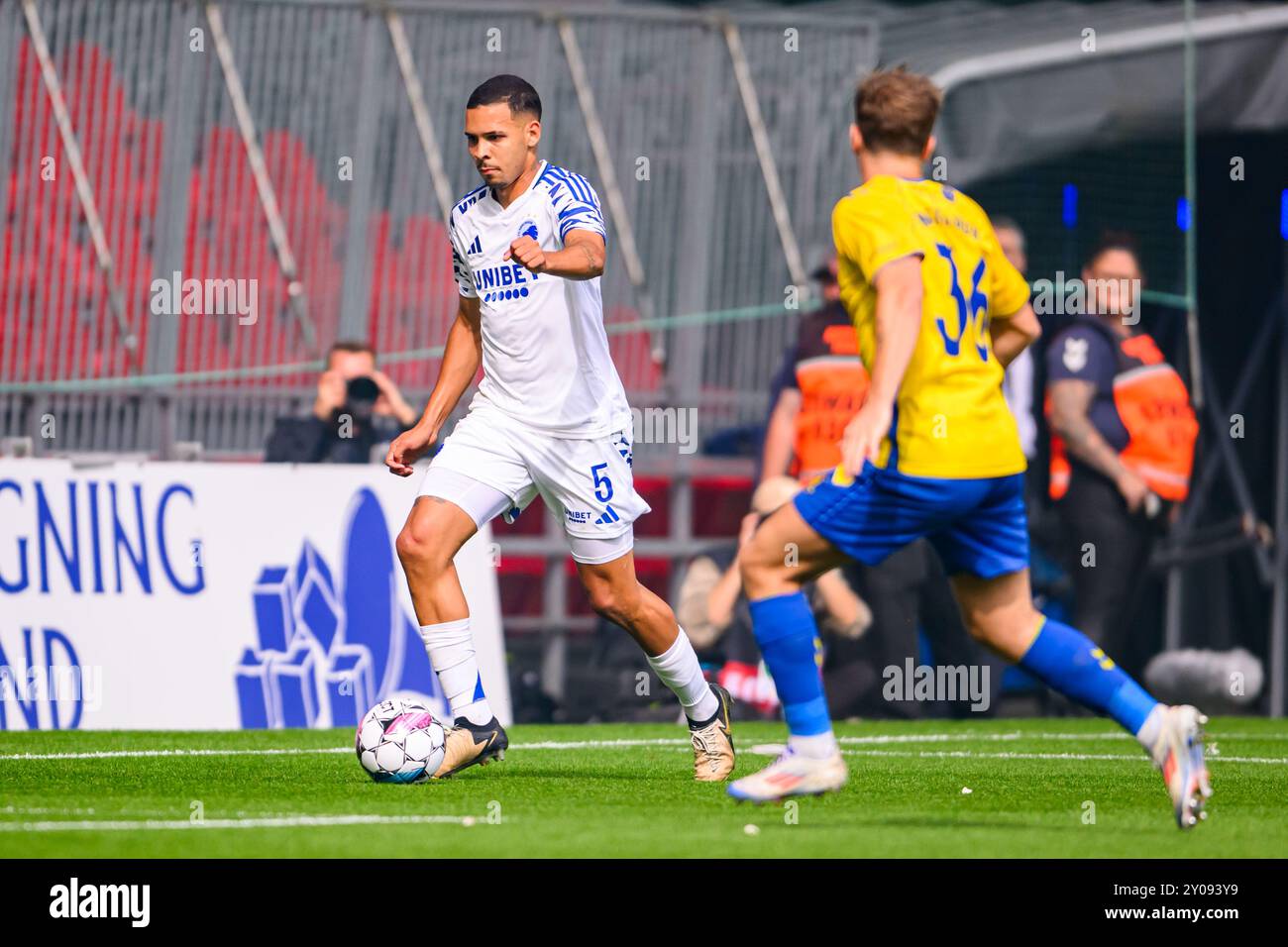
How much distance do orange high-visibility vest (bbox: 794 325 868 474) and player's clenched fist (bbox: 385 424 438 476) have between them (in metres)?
4.78

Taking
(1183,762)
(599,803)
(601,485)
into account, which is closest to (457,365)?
(601,485)

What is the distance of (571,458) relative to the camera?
8.43 meters

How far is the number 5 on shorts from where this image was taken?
8422mm

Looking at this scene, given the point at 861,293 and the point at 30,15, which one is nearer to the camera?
the point at 861,293

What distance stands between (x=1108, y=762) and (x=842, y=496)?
3357 millimetres

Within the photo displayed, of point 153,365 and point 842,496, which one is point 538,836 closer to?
point 842,496

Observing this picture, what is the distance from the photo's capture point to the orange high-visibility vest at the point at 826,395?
13000mm

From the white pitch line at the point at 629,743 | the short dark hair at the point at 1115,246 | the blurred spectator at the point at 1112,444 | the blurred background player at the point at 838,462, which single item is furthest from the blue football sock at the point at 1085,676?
the short dark hair at the point at 1115,246

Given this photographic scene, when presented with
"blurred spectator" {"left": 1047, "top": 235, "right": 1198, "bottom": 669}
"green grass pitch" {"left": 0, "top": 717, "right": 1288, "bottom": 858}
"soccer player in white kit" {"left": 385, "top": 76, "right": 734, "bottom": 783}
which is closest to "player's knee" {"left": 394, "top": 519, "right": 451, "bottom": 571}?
"soccer player in white kit" {"left": 385, "top": 76, "right": 734, "bottom": 783}

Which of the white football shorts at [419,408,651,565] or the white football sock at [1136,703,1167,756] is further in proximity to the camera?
the white football shorts at [419,408,651,565]

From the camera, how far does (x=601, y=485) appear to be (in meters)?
8.43

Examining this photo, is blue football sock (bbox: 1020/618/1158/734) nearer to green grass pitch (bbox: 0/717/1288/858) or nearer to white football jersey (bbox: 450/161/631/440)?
green grass pitch (bbox: 0/717/1288/858)
